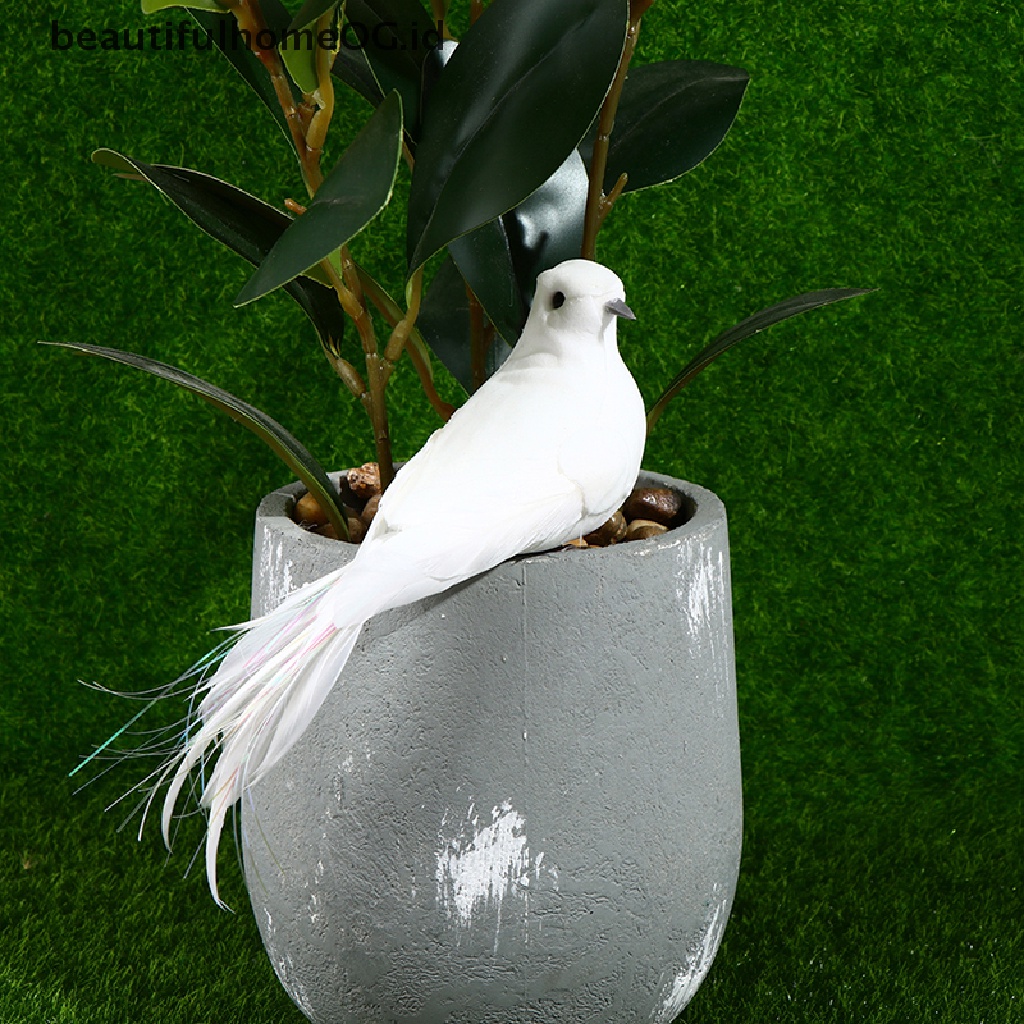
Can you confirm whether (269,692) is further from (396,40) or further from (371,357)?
(396,40)

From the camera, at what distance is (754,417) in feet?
5.42

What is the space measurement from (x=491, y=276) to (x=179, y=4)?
31 centimetres

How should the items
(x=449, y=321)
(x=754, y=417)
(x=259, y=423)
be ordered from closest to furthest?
(x=259, y=423) < (x=449, y=321) < (x=754, y=417)

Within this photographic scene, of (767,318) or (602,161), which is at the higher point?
(602,161)

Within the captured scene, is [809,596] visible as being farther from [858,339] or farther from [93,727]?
[93,727]

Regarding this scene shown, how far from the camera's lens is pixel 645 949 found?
1.05m

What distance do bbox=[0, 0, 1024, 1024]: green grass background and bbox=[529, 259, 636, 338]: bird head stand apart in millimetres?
593

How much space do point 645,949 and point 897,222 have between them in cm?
91

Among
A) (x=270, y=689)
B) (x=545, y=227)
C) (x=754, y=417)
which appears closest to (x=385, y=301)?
(x=545, y=227)

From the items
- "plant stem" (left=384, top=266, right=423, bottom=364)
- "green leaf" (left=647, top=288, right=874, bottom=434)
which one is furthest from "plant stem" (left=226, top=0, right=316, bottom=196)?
"green leaf" (left=647, top=288, right=874, bottom=434)

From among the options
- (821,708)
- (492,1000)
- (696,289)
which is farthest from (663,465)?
(492,1000)

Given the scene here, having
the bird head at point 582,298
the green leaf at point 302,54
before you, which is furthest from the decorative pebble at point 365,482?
the green leaf at point 302,54

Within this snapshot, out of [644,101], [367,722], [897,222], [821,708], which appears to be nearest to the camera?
[367,722]

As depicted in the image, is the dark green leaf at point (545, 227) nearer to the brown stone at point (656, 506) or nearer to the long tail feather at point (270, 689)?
the brown stone at point (656, 506)
